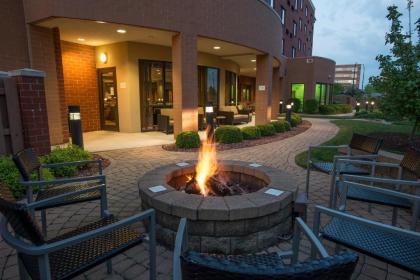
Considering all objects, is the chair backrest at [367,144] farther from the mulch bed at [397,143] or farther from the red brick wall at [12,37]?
the red brick wall at [12,37]

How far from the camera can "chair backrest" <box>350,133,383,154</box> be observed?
387 centimetres

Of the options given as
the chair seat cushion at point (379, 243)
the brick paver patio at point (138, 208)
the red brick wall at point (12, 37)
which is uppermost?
the red brick wall at point (12, 37)

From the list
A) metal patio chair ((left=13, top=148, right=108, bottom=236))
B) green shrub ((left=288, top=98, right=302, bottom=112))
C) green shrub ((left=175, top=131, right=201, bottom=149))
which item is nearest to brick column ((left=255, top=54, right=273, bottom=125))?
green shrub ((left=175, top=131, right=201, bottom=149))

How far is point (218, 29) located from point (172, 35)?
1761mm

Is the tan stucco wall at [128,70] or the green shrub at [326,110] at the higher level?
the tan stucco wall at [128,70]

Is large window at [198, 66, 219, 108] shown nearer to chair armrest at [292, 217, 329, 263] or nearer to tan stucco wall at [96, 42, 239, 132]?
tan stucco wall at [96, 42, 239, 132]

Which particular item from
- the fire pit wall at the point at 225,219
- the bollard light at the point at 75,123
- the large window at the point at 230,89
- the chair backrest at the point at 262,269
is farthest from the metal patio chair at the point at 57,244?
the large window at the point at 230,89

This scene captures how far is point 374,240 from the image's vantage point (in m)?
2.08

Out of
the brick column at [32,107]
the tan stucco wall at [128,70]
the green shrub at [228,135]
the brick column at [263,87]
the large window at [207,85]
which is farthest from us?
the large window at [207,85]

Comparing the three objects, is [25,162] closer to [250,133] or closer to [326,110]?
[250,133]

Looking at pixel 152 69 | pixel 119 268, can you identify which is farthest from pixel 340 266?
pixel 152 69

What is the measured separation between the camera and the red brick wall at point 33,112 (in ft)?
A: 16.6

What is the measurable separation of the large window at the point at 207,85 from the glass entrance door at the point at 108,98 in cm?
446

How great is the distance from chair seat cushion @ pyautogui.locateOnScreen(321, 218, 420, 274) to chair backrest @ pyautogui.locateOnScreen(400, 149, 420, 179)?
1.18 metres
